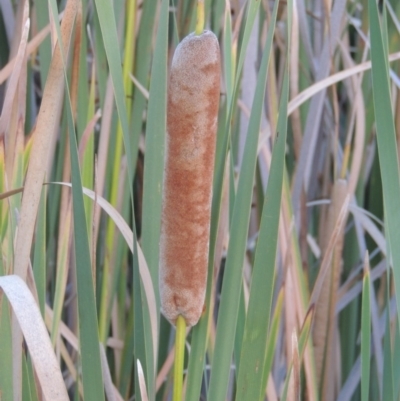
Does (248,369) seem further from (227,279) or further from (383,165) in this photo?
(383,165)

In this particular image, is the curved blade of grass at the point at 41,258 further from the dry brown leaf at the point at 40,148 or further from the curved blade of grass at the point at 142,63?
the curved blade of grass at the point at 142,63

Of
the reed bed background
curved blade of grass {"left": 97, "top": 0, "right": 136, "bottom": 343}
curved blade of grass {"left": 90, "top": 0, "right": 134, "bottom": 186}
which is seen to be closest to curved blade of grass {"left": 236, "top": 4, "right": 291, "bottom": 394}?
the reed bed background

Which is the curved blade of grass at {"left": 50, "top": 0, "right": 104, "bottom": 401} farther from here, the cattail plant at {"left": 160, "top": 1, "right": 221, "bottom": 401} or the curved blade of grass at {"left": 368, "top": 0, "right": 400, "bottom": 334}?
the curved blade of grass at {"left": 368, "top": 0, "right": 400, "bottom": 334}

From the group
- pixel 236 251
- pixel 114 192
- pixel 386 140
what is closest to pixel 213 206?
pixel 236 251

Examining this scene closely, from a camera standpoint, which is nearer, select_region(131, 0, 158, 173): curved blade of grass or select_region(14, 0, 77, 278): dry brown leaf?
select_region(14, 0, 77, 278): dry brown leaf

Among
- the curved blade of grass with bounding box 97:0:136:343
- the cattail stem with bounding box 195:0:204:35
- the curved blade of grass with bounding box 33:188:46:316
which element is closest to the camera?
the cattail stem with bounding box 195:0:204:35

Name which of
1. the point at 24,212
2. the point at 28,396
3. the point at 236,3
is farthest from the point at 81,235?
the point at 236,3

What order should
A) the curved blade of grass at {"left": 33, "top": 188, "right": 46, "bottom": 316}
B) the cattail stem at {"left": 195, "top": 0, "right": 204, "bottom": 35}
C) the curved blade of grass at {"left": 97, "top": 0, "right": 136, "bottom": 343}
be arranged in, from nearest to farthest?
the cattail stem at {"left": 195, "top": 0, "right": 204, "bottom": 35}
the curved blade of grass at {"left": 33, "top": 188, "right": 46, "bottom": 316}
the curved blade of grass at {"left": 97, "top": 0, "right": 136, "bottom": 343}

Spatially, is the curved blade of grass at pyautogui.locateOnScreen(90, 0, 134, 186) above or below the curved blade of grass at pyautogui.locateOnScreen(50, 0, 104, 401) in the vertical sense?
above
